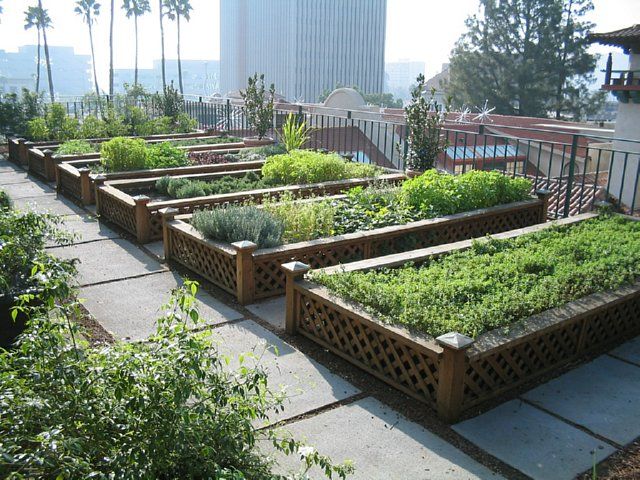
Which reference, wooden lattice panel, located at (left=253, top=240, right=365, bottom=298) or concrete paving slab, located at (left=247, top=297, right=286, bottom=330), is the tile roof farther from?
concrete paving slab, located at (left=247, top=297, right=286, bottom=330)

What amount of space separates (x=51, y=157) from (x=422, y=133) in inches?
259

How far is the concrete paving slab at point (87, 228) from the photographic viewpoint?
7422 millimetres

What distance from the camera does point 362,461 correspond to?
127 inches

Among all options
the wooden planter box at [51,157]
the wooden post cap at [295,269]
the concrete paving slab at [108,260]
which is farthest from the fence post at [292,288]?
the wooden planter box at [51,157]

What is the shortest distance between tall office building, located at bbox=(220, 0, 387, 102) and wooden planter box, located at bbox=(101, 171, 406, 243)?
12914 centimetres

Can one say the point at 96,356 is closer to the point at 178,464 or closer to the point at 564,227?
the point at 178,464

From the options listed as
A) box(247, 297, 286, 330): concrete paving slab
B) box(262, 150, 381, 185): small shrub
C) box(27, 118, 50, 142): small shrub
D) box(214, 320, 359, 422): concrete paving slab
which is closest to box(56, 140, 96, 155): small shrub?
box(27, 118, 50, 142): small shrub

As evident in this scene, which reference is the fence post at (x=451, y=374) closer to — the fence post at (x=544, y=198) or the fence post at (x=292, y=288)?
the fence post at (x=292, y=288)

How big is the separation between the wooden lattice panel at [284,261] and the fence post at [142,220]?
7.38ft

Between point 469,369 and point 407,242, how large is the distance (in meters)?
2.78

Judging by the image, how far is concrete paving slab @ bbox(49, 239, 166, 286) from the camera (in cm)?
612

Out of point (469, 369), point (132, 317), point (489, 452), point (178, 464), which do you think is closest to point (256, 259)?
point (132, 317)

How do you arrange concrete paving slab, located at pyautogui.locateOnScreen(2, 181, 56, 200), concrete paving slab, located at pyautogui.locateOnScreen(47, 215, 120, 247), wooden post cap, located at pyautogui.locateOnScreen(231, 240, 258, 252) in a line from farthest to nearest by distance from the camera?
concrete paving slab, located at pyautogui.locateOnScreen(2, 181, 56, 200)
concrete paving slab, located at pyautogui.locateOnScreen(47, 215, 120, 247)
wooden post cap, located at pyautogui.locateOnScreen(231, 240, 258, 252)

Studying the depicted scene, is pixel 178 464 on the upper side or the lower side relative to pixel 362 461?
upper
